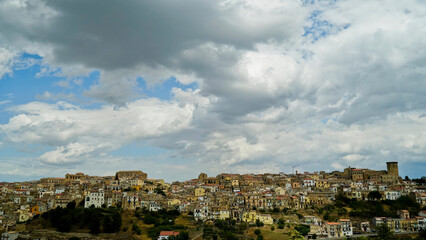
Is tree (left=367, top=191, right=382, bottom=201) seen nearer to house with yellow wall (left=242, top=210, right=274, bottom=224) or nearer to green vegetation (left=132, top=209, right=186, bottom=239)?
house with yellow wall (left=242, top=210, right=274, bottom=224)

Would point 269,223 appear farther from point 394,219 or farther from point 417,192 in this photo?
point 417,192

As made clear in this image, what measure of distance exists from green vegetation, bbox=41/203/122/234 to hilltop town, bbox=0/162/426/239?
5.16m

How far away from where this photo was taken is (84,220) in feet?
209

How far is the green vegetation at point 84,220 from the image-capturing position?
203ft

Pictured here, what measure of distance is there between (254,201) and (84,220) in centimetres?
3293

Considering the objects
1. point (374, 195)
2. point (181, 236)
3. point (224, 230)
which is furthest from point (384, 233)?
point (181, 236)

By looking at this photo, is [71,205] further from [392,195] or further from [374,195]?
[392,195]

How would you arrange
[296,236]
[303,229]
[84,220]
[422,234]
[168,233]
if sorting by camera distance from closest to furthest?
1. [296,236]
2. [168,233]
3. [303,229]
4. [422,234]
5. [84,220]

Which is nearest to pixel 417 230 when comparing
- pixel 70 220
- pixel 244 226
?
pixel 244 226

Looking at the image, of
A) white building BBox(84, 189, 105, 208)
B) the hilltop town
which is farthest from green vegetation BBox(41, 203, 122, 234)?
white building BBox(84, 189, 105, 208)

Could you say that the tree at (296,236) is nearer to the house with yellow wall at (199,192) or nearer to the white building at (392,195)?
the house with yellow wall at (199,192)

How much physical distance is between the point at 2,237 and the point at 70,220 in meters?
10.4

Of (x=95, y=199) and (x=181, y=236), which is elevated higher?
(x=95, y=199)

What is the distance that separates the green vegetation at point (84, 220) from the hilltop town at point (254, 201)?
5.16 meters
